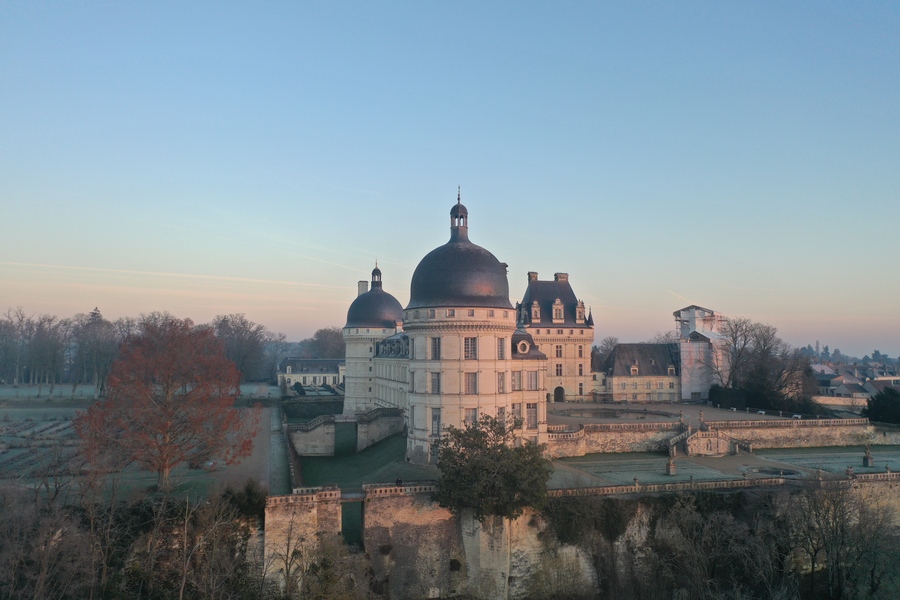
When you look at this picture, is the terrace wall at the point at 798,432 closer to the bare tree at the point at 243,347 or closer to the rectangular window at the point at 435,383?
the rectangular window at the point at 435,383

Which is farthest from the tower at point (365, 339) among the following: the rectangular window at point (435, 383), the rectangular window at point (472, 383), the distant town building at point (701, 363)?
the distant town building at point (701, 363)

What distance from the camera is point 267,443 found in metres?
40.2

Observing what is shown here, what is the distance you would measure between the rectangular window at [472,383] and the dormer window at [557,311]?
24.5m

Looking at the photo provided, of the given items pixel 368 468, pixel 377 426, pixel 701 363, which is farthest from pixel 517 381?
pixel 701 363

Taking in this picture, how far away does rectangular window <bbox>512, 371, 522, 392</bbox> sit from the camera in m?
37.6

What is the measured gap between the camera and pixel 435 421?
112 feet

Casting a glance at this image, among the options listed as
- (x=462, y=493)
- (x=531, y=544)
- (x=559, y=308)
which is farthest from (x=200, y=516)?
(x=559, y=308)

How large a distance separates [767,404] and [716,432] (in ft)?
51.9

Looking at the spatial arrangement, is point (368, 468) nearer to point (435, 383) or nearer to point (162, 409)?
point (435, 383)

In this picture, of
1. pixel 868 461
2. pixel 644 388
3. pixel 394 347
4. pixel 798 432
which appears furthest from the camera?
pixel 644 388

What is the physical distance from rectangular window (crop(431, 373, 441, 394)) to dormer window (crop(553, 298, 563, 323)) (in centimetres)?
2540

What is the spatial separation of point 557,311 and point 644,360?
1056 cm

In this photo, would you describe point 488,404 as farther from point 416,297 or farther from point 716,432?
point 716,432

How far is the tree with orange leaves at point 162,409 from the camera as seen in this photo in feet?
87.2
